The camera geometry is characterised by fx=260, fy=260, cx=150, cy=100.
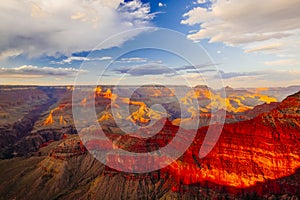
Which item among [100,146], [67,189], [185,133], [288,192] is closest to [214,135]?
[185,133]

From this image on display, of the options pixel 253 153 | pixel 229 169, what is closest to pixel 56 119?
pixel 229 169

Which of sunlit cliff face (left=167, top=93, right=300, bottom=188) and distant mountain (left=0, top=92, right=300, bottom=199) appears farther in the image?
sunlit cliff face (left=167, top=93, right=300, bottom=188)

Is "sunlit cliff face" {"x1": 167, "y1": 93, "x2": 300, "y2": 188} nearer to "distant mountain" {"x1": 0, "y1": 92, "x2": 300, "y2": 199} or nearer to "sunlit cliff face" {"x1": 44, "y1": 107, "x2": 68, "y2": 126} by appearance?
"distant mountain" {"x1": 0, "y1": 92, "x2": 300, "y2": 199}

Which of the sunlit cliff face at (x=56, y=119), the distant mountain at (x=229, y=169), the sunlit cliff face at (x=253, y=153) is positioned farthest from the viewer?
the sunlit cliff face at (x=56, y=119)

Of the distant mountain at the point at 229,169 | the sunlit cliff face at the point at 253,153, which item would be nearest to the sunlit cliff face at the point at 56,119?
the distant mountain at the point at 229,169

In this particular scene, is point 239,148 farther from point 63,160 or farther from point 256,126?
point 63,160

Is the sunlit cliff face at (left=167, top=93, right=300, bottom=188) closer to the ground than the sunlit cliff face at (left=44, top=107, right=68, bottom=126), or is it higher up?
higher up

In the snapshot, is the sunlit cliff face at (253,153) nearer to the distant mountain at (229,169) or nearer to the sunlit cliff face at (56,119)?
the distant mountain at (229,169)

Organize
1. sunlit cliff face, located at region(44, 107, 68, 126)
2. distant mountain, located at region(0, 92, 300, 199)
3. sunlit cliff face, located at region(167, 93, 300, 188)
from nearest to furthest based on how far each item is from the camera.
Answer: distant mountain, located at region(0, 92, 300, 199) < sunlit cliff face, located at region(167, 93, 300, 188) < sunlit cliff face, located at region(44, 107, 68, 126)

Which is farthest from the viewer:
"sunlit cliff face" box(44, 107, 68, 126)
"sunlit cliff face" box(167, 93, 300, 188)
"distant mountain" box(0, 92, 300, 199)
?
"sunlit cliff face" box(44, 107, 68, 126)

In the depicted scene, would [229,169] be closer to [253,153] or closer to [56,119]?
[253,153]

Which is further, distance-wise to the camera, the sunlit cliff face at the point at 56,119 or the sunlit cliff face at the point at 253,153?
the sunlit cliff face at the point at 56,119

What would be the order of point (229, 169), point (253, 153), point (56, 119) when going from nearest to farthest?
point (253, 153) → point (229, 169) → point (56, 119)

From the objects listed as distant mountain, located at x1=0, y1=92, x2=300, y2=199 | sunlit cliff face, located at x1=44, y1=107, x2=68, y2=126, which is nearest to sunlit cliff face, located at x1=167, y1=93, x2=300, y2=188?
distant mountain, located at x1=0, y1=92, x2=300, y2=199
